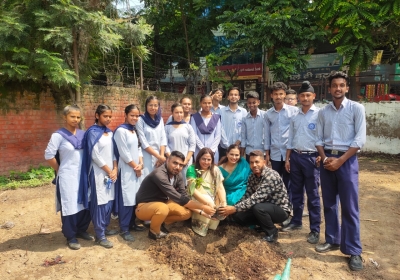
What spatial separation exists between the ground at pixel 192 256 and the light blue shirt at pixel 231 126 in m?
1.60

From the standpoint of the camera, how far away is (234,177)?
3.83m

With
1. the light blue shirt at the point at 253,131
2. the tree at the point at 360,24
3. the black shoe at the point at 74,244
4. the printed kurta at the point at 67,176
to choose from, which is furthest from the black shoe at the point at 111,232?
the tree at the point at 360,24

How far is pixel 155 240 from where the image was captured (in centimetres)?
359

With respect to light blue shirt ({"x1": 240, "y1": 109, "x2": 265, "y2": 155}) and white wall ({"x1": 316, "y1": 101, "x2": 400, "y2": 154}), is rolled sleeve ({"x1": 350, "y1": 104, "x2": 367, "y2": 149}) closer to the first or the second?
light blue shirt ({"x1": 240, "y1": 109, "x2": 265, "y2": 155})

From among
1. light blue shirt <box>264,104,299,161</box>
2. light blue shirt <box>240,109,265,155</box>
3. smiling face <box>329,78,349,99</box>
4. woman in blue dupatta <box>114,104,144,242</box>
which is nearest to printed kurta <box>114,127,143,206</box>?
woman in blue dupatta <box>114,104,144,242</box>

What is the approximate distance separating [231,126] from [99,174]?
7.72 ft

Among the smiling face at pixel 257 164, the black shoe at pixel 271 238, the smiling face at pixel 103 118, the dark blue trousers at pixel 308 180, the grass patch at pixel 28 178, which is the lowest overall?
the black shoe at pixel 271 238

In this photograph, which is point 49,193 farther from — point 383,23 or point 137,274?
point 383,23

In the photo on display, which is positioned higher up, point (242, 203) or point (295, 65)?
point (295, 65)

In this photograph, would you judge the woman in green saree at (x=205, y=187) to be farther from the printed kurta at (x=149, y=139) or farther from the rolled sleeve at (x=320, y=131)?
the rolled sleeve at (x=320, y=131)

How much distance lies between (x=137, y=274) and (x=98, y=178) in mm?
1182

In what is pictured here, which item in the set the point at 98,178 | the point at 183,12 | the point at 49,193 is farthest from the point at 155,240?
the point at 183,12

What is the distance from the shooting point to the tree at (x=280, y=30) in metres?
9.71

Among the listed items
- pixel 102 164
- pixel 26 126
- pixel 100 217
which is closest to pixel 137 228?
pixel 100 217
